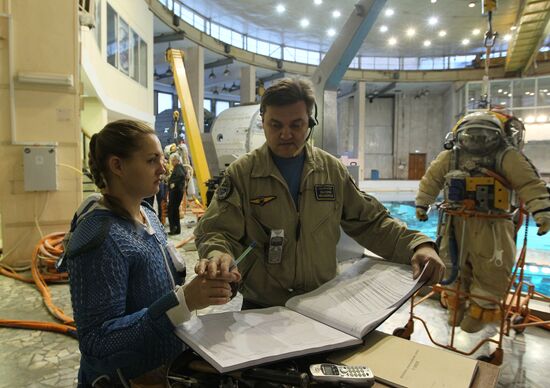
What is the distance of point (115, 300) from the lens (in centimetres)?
97

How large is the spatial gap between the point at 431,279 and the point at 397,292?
0.17 m

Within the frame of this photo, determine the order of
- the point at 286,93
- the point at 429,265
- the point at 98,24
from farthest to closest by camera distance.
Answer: the point at 98,24, the point at 286,93, the point at 429,265

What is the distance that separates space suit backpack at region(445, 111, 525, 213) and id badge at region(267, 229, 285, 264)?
191 centimetres

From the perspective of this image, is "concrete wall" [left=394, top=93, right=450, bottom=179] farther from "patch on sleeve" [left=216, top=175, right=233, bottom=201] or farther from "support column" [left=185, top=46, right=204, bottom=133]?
"patch on sleeve" [left=216, top=175, right=233, bottom=201]

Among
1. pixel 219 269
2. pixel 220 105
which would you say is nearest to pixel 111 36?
pixel 219 269

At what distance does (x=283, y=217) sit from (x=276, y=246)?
117 mm

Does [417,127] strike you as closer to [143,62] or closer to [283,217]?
[143,62]

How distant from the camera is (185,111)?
339 inches

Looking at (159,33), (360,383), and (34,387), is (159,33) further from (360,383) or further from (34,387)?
(360,383)

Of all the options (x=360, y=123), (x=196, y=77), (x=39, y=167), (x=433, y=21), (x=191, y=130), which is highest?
(x=433, y=21)

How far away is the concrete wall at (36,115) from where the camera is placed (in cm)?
424

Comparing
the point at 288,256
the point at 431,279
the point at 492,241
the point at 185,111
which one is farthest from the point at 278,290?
the point at 185,111

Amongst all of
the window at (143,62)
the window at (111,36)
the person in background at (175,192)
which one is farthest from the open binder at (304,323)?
the window at (143,62)

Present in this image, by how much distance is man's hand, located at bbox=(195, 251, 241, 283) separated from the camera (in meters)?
0.98
